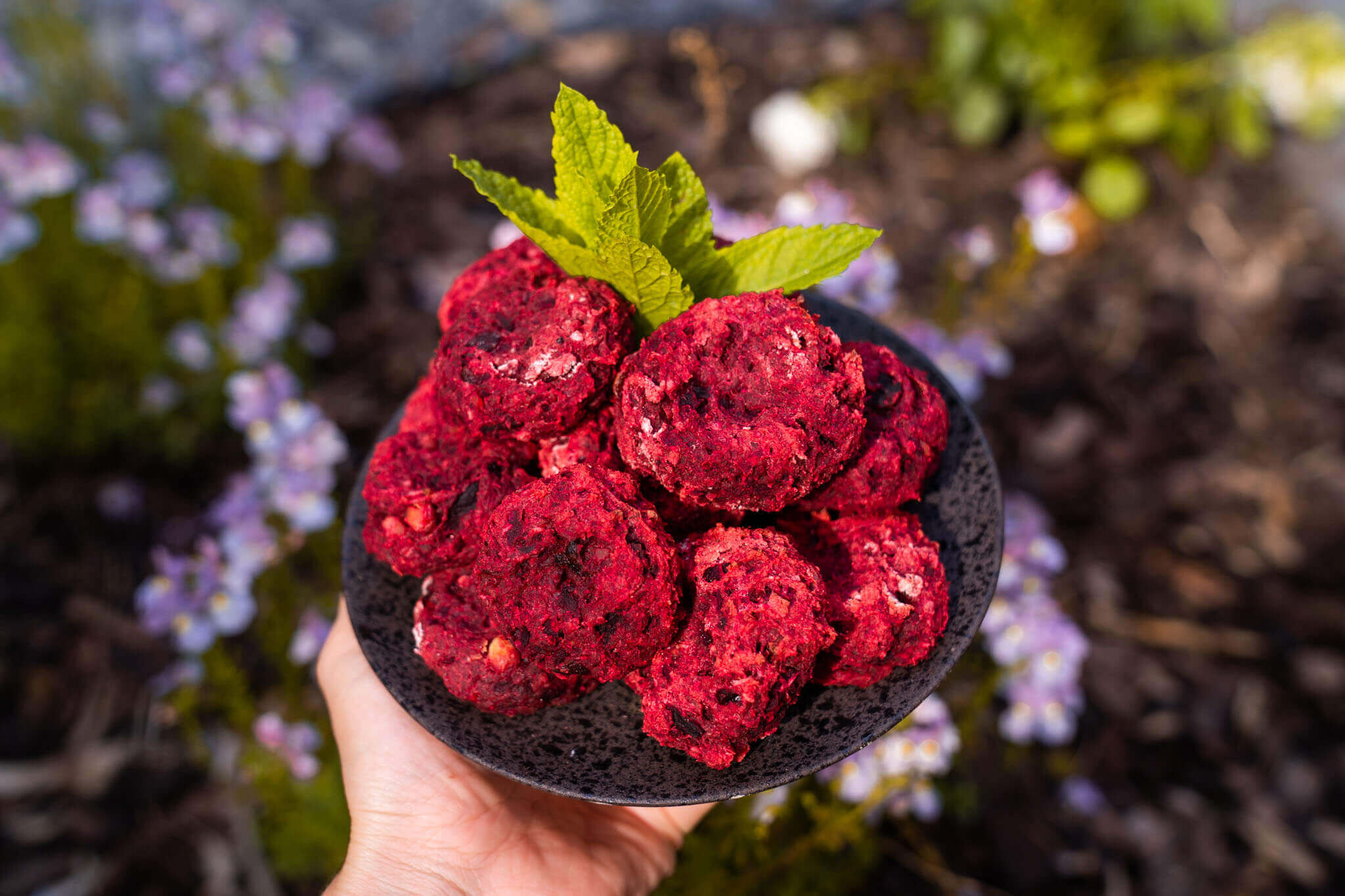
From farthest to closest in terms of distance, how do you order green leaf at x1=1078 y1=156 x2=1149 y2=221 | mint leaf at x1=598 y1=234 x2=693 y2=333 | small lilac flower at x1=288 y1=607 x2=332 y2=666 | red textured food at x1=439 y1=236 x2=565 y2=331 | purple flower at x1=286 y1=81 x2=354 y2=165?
green leaf at x1=1078 y1=156 x2=1149 y2=221
purple flower at x1=286 y1=81 x2=354 y2=165
small lilac flower at x1=288 y1=607 x2=332 y2=666
red textured food at x1=439 y1=236 x2=565 y2=331
mint leaf at x1=598 y1=234 x2=693 y2=333

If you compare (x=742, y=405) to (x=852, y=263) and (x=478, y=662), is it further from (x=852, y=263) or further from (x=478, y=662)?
(x=852, y=263)

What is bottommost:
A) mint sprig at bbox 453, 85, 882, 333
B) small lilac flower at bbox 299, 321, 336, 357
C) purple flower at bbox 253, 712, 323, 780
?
purple flower at bbox 253, 712, 323, 780

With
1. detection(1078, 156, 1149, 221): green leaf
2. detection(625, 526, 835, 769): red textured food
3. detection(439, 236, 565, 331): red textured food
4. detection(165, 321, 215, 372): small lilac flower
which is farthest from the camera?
detection(1078, 156, 1149, 221): green leaf

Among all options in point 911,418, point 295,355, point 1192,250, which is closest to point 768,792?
point 911,418

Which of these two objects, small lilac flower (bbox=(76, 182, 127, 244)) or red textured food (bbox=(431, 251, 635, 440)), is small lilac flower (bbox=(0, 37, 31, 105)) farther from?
red textured food (bbox=(431, 251, 635, 440))

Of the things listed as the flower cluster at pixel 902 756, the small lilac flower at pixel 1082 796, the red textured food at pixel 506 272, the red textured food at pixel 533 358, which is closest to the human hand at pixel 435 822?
the flower cluster at pixel 902 756

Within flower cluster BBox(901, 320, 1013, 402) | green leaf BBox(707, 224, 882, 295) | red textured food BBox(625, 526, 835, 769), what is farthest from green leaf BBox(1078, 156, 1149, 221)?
red textured food BBox(625, 526, 835, 769)
